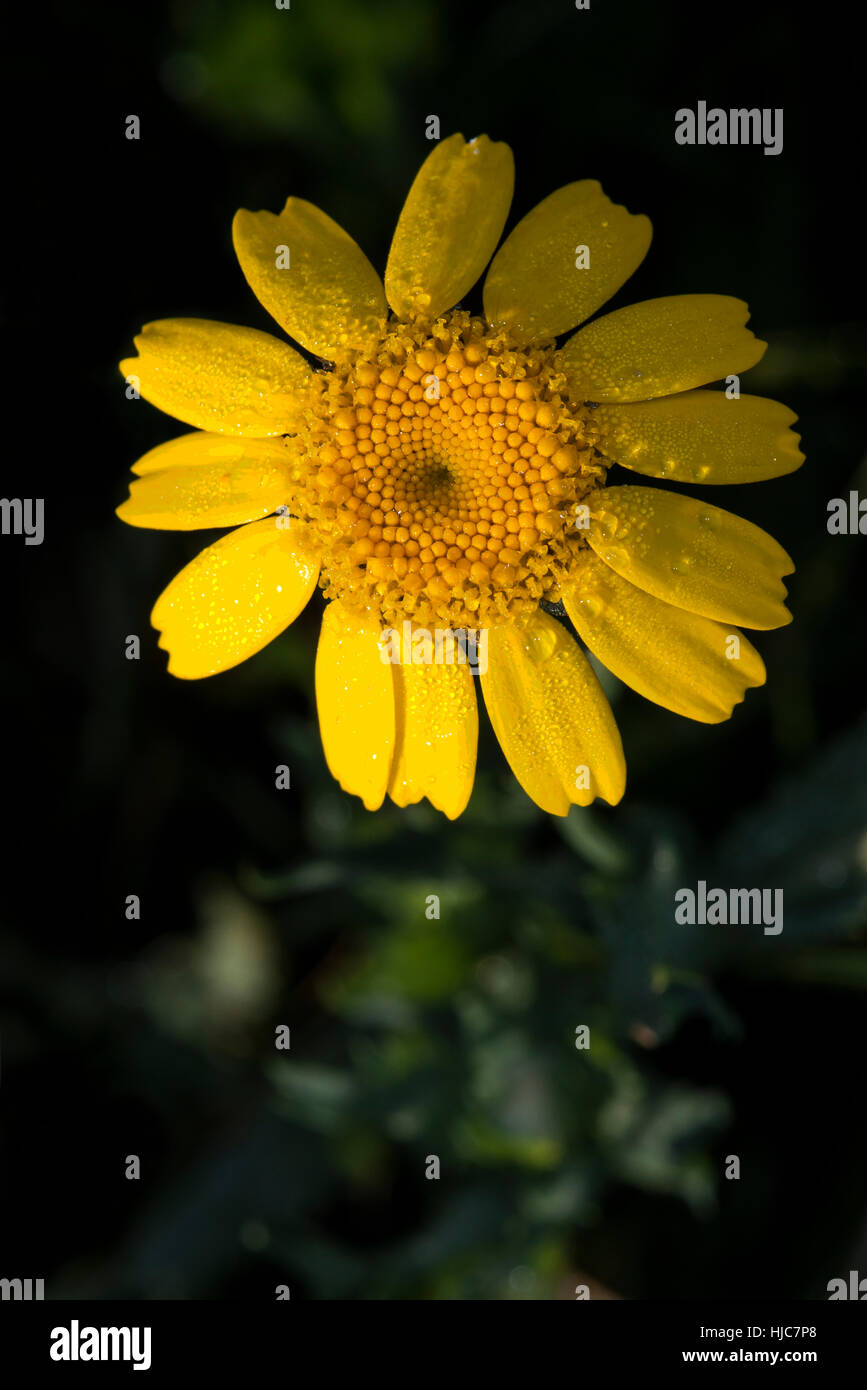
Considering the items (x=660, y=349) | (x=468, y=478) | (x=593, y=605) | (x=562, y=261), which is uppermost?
(x=562, y=261)

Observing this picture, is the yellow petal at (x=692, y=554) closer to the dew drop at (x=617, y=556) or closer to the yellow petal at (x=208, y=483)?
the dew drop at (x=617, y=556)

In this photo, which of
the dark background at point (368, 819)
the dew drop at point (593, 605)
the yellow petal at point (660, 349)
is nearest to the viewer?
the yellow petal at point (660, 349)

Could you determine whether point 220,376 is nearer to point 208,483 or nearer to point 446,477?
point 208,483

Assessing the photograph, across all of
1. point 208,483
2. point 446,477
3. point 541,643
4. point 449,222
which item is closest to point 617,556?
point 541,643

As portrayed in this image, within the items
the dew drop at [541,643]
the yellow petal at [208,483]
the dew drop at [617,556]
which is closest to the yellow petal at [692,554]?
the dew drop at [617,556]

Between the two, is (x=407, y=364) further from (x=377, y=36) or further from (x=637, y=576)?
(x=377, y=36)
